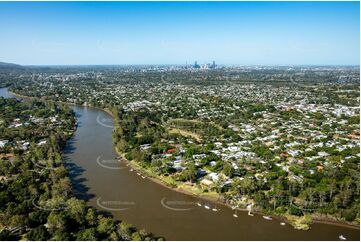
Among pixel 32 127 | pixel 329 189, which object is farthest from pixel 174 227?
pixel 32 127

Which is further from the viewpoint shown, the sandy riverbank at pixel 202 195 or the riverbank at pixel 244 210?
the sandy riverbank at pixel 202 195

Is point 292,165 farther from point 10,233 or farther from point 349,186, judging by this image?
point 10,233

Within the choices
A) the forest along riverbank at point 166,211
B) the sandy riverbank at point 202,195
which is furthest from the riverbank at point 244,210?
the forest along riverbank at point 166,211

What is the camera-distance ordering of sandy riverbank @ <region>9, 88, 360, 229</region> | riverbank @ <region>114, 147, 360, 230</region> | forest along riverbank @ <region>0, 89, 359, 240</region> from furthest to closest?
sandy riverbank @ <region>9, 88, 360, 229</region>, riverbank @ <region>114, 147, 360, 230</region>, forest along riverbank @ <region>0, 89, 359, 240</region>

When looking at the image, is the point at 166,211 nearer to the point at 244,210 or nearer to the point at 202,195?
the point at 202,195

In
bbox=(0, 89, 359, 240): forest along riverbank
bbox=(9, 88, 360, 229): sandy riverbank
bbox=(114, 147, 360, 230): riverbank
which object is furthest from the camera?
bbox=(9, 88, 360, 229): sandy riverbank

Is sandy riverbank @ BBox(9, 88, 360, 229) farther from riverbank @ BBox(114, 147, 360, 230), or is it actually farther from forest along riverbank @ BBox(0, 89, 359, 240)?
forest along riverbank @ BBox(0, 89, 359, 240)

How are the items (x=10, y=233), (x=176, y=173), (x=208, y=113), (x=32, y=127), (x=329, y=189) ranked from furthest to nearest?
(x=208, y=113) < (x=32, y=127) < (x=176, y=173) < (x=329, y=189) < (x=10, y=233)

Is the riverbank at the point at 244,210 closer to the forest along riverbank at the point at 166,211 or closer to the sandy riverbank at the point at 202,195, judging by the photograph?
the sandy riverbank at the point at 202,195

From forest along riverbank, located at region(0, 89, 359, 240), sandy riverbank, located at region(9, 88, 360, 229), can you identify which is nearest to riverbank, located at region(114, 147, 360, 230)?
sandy riverbank, located at region(9, 88, 360, 229)
